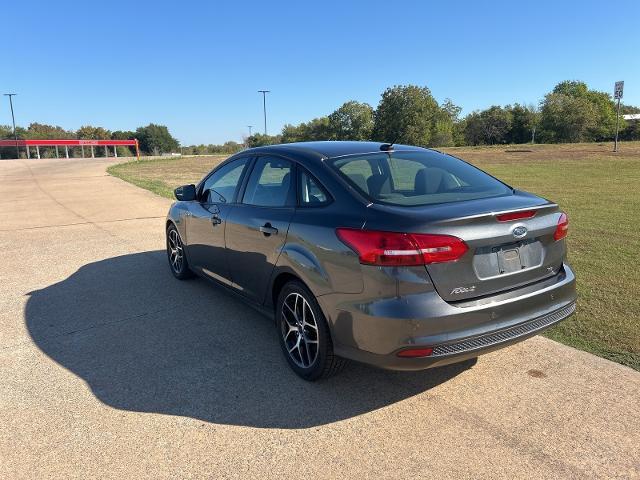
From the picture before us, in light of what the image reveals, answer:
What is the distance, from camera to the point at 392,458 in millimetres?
2645

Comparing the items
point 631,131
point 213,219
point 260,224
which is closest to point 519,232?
point 260,224

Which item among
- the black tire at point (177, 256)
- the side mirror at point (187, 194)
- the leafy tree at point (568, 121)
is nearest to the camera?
the side mirror at point (187, 194)

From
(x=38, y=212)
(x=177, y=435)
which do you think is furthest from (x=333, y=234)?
(x=38, y=212)

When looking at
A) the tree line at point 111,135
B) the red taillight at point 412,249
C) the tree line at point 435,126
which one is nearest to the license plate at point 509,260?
the red taillight at point 412,249

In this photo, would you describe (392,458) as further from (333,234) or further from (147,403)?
(147,403)

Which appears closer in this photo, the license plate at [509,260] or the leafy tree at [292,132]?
the license plate at [509,260]

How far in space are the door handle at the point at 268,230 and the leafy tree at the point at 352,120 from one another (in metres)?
115

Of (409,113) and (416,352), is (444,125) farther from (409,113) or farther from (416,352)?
(416,352)

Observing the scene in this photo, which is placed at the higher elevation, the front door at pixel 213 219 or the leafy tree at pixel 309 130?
the leafy tree at pixel 309 130

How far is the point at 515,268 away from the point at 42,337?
12.7 ft

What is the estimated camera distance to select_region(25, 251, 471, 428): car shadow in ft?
10.5

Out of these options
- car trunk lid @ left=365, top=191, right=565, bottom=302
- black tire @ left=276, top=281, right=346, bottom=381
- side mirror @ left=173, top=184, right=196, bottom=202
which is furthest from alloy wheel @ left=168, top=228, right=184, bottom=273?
car trunk lid @ left=365, top=191, right=565, bottom=302

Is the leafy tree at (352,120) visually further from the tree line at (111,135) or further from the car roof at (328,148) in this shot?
the car roof at (328,148)

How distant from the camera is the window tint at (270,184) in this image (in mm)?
3826
